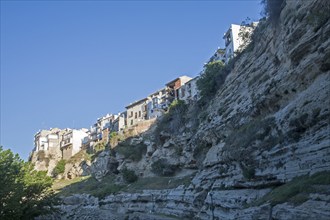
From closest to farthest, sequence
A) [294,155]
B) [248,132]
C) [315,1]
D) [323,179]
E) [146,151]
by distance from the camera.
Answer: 1. [323,179]
2. [294,155]
3. [315,1]
4. [248,132]
5. [146,151]

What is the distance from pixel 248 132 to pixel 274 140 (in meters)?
4.49

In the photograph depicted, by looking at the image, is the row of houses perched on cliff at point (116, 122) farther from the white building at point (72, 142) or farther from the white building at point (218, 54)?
the white building at point (218, 54)

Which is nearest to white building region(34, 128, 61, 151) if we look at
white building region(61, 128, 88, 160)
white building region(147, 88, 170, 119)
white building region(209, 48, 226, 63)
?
white building region(61, 128, 88, 160)

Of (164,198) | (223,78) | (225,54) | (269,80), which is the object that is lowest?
(164,198)

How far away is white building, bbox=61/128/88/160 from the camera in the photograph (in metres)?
106

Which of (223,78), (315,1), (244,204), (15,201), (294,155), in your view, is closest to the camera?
(294,155)

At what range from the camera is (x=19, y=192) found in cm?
2711

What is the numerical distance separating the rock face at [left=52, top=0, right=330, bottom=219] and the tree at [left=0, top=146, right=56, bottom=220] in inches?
432

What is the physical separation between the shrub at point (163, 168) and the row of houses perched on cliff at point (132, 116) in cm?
1410

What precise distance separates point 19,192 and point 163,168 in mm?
23774

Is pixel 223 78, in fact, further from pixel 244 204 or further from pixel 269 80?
pixel 244 204

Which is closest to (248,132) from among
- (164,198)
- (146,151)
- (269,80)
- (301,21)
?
(269,80)

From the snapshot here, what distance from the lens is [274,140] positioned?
66.0 feet

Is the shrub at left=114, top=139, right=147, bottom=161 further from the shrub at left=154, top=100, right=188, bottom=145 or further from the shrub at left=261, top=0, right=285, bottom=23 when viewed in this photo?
the shrub at left=261, top=0, right=285, bottom=23
